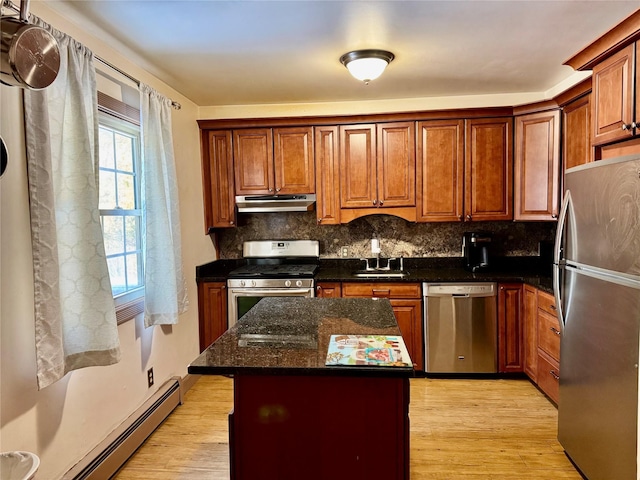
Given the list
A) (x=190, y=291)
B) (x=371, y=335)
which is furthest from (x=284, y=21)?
(x=190, y=291)

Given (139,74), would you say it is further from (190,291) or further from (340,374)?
(340,374)

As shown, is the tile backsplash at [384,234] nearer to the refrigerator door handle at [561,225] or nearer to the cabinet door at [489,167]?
the cabinet door at [489,167]

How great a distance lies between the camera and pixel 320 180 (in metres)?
3.61

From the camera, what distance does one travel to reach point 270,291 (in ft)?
11.3

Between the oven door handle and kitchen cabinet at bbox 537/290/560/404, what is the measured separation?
1793 millimetres

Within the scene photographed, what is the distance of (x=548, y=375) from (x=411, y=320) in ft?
3.45

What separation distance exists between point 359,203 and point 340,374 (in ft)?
7.87

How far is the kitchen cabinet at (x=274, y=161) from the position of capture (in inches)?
142

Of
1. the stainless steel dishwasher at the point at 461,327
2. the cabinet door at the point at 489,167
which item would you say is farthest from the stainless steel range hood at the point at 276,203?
the cabinet door at the point at 489,167

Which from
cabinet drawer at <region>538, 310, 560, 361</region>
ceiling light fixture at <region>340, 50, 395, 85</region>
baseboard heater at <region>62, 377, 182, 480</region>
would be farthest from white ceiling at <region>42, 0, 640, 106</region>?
baseboard heater at <region>62, 377, 182, 480</region>

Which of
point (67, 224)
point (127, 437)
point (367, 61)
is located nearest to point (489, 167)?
point (367, 61)

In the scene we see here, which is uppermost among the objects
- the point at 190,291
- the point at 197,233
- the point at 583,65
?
the point at 583,65

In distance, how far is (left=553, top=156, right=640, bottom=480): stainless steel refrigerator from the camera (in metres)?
1.63

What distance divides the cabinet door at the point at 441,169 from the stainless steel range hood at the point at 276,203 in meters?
1.00
